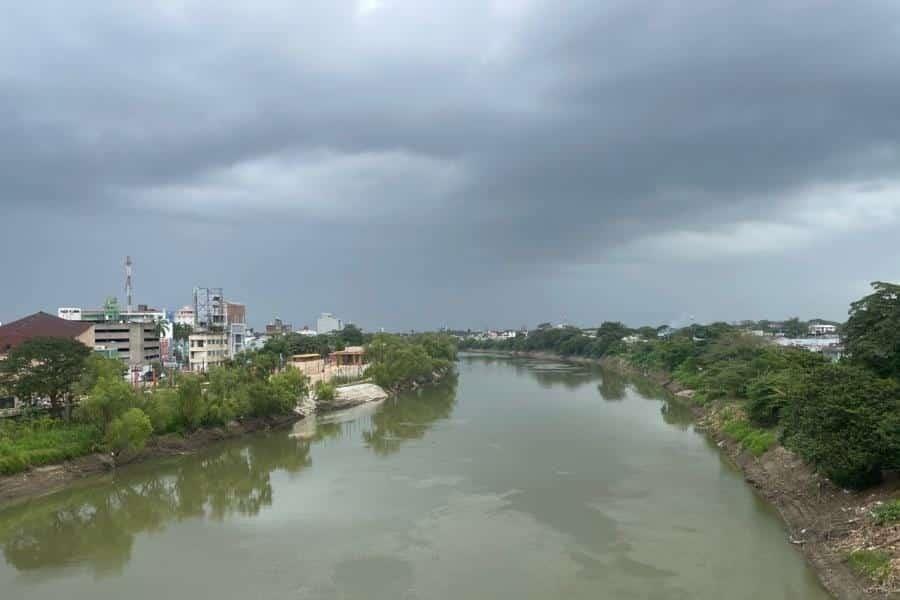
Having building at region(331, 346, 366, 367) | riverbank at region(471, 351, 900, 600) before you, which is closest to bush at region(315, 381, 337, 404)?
building at region(331, 346, 366, 367)

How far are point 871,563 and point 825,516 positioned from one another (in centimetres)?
258

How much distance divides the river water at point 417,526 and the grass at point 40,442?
138 cm

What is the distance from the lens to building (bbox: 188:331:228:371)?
4262cm

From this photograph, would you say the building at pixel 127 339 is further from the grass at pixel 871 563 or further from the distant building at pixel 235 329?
the grass at pixel 871 563

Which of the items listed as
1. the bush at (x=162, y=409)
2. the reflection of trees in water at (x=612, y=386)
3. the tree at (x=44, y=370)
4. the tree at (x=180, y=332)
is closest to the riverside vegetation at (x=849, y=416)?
the reflection of trees in water at (x=612, y=386)

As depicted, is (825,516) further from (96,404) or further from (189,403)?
(189,403)

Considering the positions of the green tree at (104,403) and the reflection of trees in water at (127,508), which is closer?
the reflection of trees in water at (127,508)

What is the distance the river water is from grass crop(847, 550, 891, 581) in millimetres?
708

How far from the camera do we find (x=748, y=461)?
55.6 ft

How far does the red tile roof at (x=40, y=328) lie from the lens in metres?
32.3

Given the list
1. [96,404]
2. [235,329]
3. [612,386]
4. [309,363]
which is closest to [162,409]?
[96,404]

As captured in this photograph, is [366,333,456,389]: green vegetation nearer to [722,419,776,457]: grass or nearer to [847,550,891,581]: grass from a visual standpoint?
[722,419,776,457]: grass

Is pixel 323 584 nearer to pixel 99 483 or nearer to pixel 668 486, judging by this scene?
pixel 668 486

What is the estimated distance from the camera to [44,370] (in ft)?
62.6
